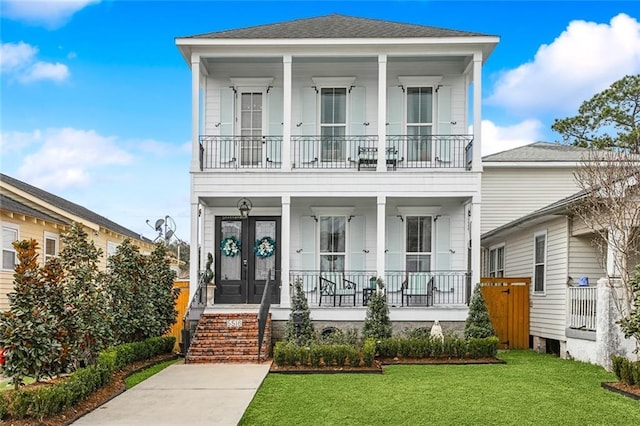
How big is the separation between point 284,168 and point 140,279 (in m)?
4.47

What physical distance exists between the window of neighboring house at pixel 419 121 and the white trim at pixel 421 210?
1.31 m

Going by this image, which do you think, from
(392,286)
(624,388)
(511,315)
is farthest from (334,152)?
(624,388)

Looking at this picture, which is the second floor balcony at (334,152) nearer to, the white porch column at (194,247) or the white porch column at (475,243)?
the white porch column at (194,247)

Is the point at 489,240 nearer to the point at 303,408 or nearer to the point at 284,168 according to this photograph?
the point at 284,168

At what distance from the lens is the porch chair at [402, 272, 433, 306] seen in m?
17.2

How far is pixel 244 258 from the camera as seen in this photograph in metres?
18.2

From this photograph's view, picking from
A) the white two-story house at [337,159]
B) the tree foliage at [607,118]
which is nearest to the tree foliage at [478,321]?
the white two-story house at [337,159]

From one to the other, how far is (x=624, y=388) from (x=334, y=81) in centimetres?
1073

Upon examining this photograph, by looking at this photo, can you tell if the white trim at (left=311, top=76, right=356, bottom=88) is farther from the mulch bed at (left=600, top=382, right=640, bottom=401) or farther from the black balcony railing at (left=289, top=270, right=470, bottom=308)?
the mulch bed at (left=600, top=382, right=640, bottom=401)

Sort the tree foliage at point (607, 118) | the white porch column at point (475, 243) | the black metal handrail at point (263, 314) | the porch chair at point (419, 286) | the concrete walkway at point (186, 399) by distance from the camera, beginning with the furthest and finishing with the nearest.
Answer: the tree foliage at point (607, 118) < the porch chair at point (419, 286) < the white porch column at point (475, 243) < the black metal handrail at point (263, 314) < the concrete walkway at point (186, 399)

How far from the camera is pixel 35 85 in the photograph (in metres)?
20.9

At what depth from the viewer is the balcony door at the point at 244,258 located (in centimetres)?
1803

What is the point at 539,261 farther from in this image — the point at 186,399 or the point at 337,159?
the point at 186,399

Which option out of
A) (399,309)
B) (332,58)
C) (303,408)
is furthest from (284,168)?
(303,408)
